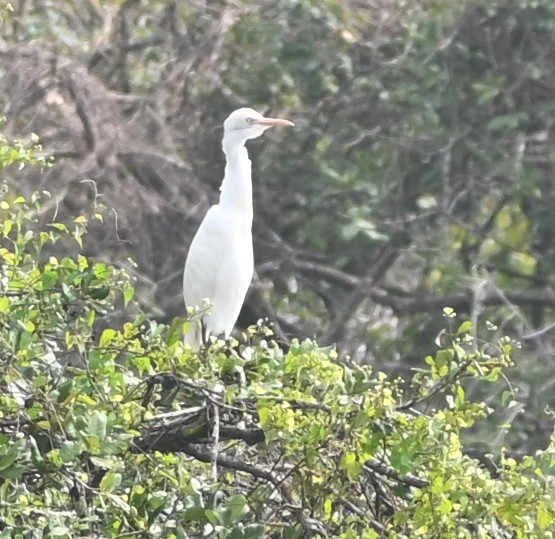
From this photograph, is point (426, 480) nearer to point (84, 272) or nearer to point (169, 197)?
point (84, 272)

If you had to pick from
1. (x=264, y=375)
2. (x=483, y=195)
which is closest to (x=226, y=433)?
(x=264, y=375)

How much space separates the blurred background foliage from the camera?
5121 millimetres

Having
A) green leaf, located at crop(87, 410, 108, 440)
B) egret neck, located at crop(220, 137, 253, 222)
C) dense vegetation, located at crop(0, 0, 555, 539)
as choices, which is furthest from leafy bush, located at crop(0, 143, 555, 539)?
egret neck, located at crop(220, 137, 253, 222)

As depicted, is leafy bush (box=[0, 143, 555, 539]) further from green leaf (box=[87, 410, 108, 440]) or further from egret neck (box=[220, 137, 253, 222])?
egret neck (box=[220, 137, 253, 222])

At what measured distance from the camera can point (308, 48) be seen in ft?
17.5

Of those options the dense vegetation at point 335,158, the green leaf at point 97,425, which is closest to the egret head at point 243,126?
the dense vegetation at point 335,158

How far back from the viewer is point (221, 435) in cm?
204

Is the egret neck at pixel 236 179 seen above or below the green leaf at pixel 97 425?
below

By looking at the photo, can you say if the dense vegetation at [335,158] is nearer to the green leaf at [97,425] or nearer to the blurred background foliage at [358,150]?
the blurred background foliage at [358,150]

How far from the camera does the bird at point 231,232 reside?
430 centimetres

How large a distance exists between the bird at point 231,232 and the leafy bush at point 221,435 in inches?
87.6

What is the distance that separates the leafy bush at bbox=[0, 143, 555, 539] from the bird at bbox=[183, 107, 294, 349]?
87.6 inches

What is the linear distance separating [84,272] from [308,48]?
341cm

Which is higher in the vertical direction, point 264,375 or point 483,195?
point 264,375
